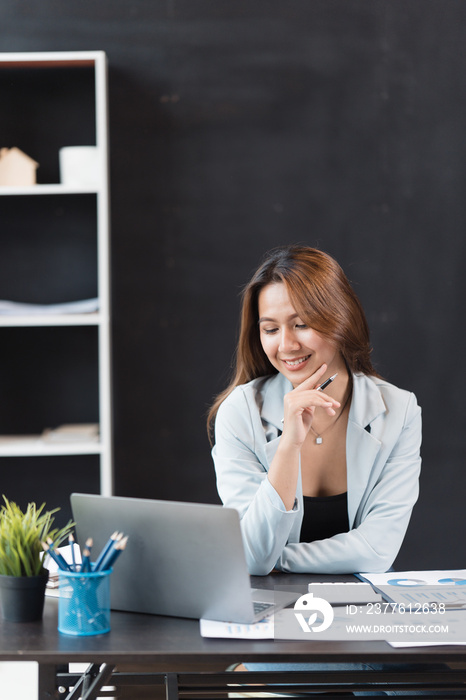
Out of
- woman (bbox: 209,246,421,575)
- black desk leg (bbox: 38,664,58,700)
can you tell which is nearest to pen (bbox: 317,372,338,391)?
woman (bbox: 209,246,421,575)

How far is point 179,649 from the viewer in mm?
1069

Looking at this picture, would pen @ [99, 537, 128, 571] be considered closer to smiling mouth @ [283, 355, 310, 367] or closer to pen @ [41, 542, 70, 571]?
pen @ [41, 542, 70, 571]

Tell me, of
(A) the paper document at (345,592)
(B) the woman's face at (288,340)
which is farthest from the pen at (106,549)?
(B) the woman's face at (288,340)

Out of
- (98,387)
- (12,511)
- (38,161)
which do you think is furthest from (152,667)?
(38,161)

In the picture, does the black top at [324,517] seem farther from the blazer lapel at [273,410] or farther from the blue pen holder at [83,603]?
the blue pen holder at [83,603]

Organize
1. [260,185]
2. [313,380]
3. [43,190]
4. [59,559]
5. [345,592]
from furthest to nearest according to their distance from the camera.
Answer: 1. [260,185]
2. [43,190]
3. [313,380]
4. [345,592]
5. [59,559]

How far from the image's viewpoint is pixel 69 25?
2961mm

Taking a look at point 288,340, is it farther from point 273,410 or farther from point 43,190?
point 43,190

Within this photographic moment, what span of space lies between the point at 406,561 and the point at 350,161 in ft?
5.18

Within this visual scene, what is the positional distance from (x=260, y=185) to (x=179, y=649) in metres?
2.22

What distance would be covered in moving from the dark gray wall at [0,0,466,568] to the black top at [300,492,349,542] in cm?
121

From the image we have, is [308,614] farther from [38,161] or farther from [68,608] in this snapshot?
Answer: [38,161]

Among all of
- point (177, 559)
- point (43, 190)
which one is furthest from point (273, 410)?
point (43, 190)

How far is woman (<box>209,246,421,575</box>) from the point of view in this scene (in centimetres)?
175
